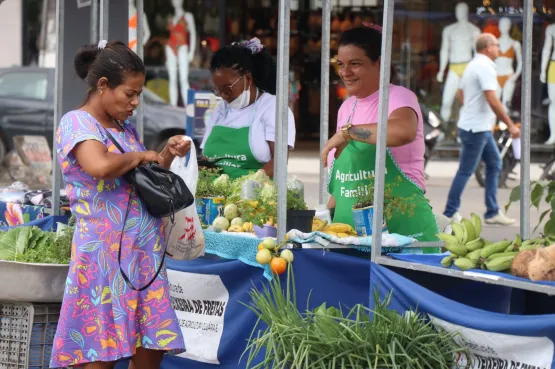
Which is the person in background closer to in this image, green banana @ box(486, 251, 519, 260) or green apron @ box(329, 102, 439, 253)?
green apron @ box(329, 102, 439, 253)

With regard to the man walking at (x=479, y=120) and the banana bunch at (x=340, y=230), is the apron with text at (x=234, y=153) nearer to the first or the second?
the banana bunch at (x=340, y=230)

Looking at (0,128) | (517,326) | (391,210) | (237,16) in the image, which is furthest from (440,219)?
(237,16)

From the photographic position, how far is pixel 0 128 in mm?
15336

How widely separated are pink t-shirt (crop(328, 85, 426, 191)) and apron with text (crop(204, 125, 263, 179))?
0.96m

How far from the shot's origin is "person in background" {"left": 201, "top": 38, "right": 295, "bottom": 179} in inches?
240

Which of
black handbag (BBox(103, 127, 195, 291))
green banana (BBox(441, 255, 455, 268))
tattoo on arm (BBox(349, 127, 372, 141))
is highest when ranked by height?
tattoo on arm (BBox(349, 127, 372, 141))

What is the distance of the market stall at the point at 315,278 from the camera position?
4.11 m

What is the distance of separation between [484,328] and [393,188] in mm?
1169

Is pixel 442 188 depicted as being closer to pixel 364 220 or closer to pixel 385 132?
pixel 364 220

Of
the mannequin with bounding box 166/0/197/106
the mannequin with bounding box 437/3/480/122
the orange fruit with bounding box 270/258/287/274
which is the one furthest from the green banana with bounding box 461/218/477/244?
the mannequin with bounding box 166/0/197/106

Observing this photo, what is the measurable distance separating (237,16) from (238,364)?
15.3 metres

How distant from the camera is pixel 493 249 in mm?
4219

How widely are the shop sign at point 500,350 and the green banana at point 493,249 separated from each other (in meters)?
0.29

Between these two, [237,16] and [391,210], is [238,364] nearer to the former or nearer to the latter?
[391,210]
